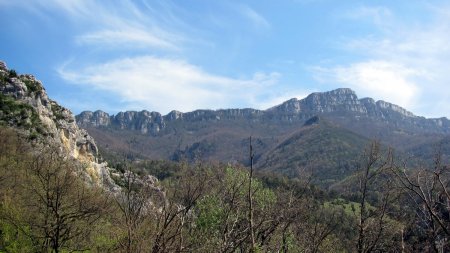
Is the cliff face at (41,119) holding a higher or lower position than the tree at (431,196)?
higher

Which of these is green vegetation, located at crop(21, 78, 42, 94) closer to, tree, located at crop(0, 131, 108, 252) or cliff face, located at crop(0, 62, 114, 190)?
cliff face, located at crop(0, 62, 114, 190)

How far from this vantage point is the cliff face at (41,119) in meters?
76.5

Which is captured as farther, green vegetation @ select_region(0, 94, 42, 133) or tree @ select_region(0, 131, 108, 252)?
green vegetation @ select_region(0, 94, 42, 133)

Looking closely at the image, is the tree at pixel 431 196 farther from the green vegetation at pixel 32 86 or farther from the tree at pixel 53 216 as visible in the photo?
the green vegetation at pixel 32 86

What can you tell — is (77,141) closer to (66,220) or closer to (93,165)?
(93,165)

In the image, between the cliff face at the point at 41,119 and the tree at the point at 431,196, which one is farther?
the cliff face at the point at 41,119

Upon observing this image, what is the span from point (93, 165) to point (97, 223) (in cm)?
6445

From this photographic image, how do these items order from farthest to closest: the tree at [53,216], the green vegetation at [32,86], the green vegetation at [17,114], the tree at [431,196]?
the green vegetation at [32,86] → the green vegetation at [17,114] → the tree at [53,216] → the tree at [431,196]

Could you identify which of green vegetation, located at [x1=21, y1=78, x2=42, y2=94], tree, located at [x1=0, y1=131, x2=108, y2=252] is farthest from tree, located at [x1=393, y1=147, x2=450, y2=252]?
green vegetation, located at [x1=21, y1=78, x2=42, y2=94]

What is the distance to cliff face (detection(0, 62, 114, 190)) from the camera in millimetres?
76500

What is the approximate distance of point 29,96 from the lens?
283ft

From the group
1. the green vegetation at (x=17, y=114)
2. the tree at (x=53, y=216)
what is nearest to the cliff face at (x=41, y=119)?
the green vegetation at (x=17, y=114)

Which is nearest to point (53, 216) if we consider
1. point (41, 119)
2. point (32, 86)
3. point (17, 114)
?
point (17, 114)

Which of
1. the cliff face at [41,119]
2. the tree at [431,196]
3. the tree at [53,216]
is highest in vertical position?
the cliff face at [41,119]
